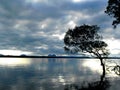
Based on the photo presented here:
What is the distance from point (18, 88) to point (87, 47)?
32760 mm

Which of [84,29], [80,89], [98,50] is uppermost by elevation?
[84,29]

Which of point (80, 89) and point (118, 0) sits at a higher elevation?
point (118, 0)

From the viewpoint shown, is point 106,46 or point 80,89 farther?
point 106,46

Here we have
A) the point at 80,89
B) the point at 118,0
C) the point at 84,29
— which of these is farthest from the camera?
the point at 84,29

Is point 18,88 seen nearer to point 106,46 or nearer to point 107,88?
point 107,88

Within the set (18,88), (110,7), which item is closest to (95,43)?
(18,88)

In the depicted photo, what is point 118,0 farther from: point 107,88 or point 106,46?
point 106,46

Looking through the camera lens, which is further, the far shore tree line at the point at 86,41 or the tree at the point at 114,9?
the far shore tree line at the point at 86,41

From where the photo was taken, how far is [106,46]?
7931 cm

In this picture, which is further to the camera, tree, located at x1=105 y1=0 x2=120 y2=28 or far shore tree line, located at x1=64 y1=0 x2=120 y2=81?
far shore tree line, located at x1=64 y1=0 x2=120 y2=81

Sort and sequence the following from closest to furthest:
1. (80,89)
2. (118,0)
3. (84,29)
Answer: (118,0) → (80,89) → (84,29)

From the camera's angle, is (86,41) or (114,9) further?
(86,41)

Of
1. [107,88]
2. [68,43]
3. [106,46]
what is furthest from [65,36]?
[107,88]

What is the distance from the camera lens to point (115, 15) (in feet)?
90.7
